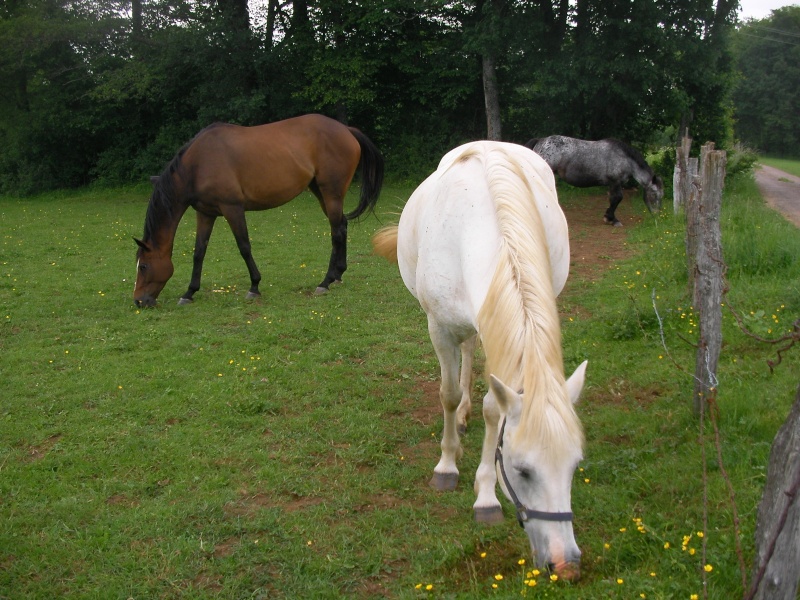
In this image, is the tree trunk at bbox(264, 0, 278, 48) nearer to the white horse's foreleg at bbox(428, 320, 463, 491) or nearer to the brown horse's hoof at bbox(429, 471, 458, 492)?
the white horse's foreleg at bbox(428, 320, 463, 491)

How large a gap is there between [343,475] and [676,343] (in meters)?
2.97

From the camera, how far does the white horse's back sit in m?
2.85

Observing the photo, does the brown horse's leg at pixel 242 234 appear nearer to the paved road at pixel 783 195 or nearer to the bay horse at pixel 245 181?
the bay horse at pixel 245 181

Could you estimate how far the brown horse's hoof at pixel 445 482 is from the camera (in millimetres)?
3447

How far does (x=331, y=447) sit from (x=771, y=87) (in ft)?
188

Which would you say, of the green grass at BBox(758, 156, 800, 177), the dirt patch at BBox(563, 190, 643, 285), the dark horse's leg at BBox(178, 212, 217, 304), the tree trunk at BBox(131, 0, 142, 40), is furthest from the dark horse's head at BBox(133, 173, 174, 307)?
the green grass at BBox(758, 156, 800, 177)

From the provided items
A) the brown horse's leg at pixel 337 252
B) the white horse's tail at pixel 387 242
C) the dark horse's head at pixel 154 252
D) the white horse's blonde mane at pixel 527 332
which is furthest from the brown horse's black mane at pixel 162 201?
the white horse's blonde mane at pixel 527 332

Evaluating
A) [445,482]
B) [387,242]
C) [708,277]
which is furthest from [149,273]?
[708,277]

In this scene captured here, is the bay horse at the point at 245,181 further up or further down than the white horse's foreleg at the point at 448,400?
further up

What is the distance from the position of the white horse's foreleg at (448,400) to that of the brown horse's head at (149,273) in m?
4.88

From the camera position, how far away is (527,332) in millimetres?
2293

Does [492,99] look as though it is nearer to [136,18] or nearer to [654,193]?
[654,193]

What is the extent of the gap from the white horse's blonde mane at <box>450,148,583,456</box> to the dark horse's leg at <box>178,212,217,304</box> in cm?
551

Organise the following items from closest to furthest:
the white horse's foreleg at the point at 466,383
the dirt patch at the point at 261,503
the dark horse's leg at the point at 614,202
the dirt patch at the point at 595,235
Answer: the dirt patch at the point at 261,503, the white horse's foreleg at the point at 466,383, the dirt patch at the point at 595,235, the dark horse's leg at the point at 614,202
